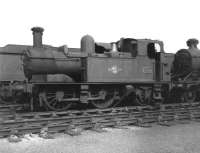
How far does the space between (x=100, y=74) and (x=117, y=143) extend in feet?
13.7

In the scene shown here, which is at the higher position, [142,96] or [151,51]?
[151,51]

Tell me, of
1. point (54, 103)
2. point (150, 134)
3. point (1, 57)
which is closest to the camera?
point (150, 134)

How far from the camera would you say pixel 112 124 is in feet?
25.4

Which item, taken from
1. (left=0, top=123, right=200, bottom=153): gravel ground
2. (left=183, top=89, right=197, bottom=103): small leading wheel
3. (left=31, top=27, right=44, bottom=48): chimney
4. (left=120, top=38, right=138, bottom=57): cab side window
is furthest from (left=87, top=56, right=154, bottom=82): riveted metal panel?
(left=0, top=123, right=200, bottom=153): gravel ground

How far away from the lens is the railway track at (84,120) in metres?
6.69

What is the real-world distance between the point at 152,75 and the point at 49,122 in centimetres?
542

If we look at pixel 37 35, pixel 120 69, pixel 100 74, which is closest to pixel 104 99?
pixel 100 74

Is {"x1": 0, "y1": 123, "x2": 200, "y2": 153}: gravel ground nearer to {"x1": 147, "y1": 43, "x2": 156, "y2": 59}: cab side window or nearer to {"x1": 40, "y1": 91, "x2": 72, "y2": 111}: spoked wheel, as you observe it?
{"x1": 40, "y1": 91, "x2": 72, "y2": 111}: spoked wheel

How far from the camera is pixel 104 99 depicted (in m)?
10.2

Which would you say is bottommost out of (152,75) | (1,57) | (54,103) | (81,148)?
(81,148)

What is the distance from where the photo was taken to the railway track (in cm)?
669

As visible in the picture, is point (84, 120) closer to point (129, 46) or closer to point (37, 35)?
point (37, 35)

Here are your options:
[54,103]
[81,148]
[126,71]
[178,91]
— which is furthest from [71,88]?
[178,91]

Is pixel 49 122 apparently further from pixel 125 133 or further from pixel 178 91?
pixel 178 91
